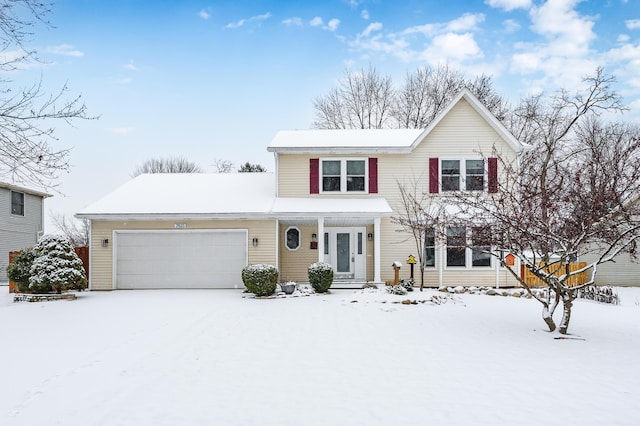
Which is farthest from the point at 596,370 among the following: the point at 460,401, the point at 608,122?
the point at 608,122

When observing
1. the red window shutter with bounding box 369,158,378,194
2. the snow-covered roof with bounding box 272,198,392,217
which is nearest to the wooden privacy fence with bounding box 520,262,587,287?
the snow-covered roof with bounding box 272,198,392,217

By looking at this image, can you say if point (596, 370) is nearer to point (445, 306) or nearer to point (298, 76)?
point (445, 306)

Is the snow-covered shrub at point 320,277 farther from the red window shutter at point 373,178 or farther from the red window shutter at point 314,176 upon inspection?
the red window shutter at point 373,178

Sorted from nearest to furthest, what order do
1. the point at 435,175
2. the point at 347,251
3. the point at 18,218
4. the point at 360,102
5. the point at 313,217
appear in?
the point at 313,217, the point at 435,175, the point at 347,251, the point at 18,218, the point at 360,102


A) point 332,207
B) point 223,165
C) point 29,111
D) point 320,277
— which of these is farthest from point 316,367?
point 223,165

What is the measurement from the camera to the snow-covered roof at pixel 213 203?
1697 cm

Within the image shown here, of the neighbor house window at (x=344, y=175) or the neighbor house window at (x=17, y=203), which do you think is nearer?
the neighbor house window at (x=344, y=175)

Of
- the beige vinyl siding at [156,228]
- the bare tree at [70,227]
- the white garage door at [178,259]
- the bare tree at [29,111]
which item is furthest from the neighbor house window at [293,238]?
the bare tree at [70,227]

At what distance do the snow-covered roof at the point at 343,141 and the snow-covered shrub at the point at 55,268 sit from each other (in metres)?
7.73

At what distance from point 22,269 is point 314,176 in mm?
10389

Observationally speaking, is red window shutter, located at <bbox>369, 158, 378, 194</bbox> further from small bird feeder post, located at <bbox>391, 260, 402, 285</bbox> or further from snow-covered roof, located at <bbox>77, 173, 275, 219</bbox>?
snow-covered roof, located at <bbox>77, 173, 275, 219</bbox>

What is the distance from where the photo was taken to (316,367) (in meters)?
7.23

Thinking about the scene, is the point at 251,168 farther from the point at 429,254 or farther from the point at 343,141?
the point at 429,254

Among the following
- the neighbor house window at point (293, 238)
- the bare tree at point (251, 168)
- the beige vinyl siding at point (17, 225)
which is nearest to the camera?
the neighbor house window at point (293, 238)
